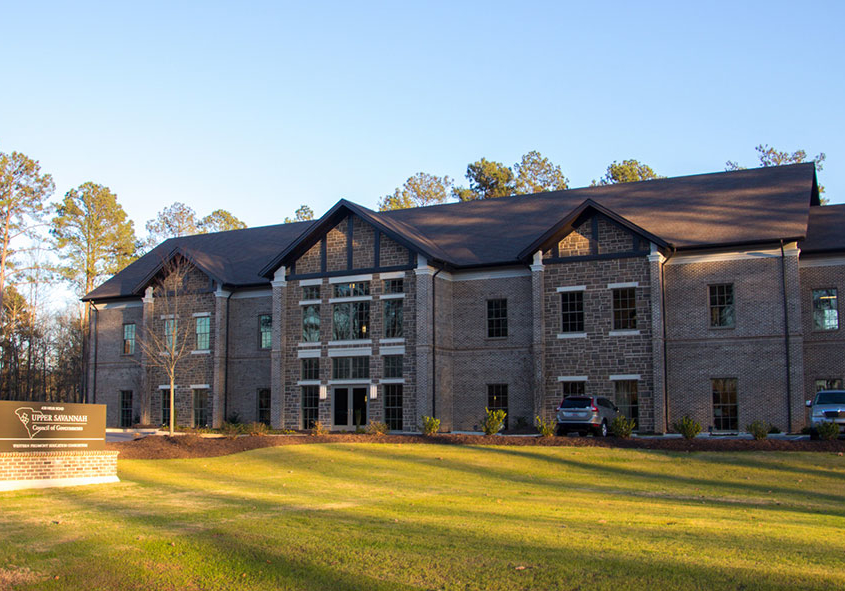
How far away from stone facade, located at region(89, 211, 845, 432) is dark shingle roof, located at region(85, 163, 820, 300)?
75 centimetres

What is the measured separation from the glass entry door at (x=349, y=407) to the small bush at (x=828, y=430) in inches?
745

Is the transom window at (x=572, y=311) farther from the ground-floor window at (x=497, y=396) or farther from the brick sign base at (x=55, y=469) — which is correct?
the brick sign base at (x=55, y=469)

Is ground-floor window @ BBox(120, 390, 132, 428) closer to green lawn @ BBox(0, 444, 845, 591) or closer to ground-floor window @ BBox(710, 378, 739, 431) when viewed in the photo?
green lawn @ BBox(0, 444, 845, 591)

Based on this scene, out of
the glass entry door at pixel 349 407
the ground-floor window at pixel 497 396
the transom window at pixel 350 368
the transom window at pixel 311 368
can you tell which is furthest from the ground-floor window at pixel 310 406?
the ground-floor window at pixel 497 396

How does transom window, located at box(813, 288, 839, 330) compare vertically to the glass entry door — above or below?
above

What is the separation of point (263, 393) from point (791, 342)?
24.7 meters

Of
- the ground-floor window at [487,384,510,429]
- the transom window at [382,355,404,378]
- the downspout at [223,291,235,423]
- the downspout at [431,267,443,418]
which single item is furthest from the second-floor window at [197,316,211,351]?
the ground-floor window at [487,384,510,429]

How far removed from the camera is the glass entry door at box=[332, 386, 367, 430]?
37.8m

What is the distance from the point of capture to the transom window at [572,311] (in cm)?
3512

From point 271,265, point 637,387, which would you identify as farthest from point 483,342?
point 271,265

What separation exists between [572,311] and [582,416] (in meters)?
6.39

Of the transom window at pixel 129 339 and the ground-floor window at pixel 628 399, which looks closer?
the ground-floor window at pixel 628 399

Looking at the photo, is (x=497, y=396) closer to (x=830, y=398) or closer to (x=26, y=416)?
(x=830, y=398)

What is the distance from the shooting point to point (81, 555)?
10.6m
